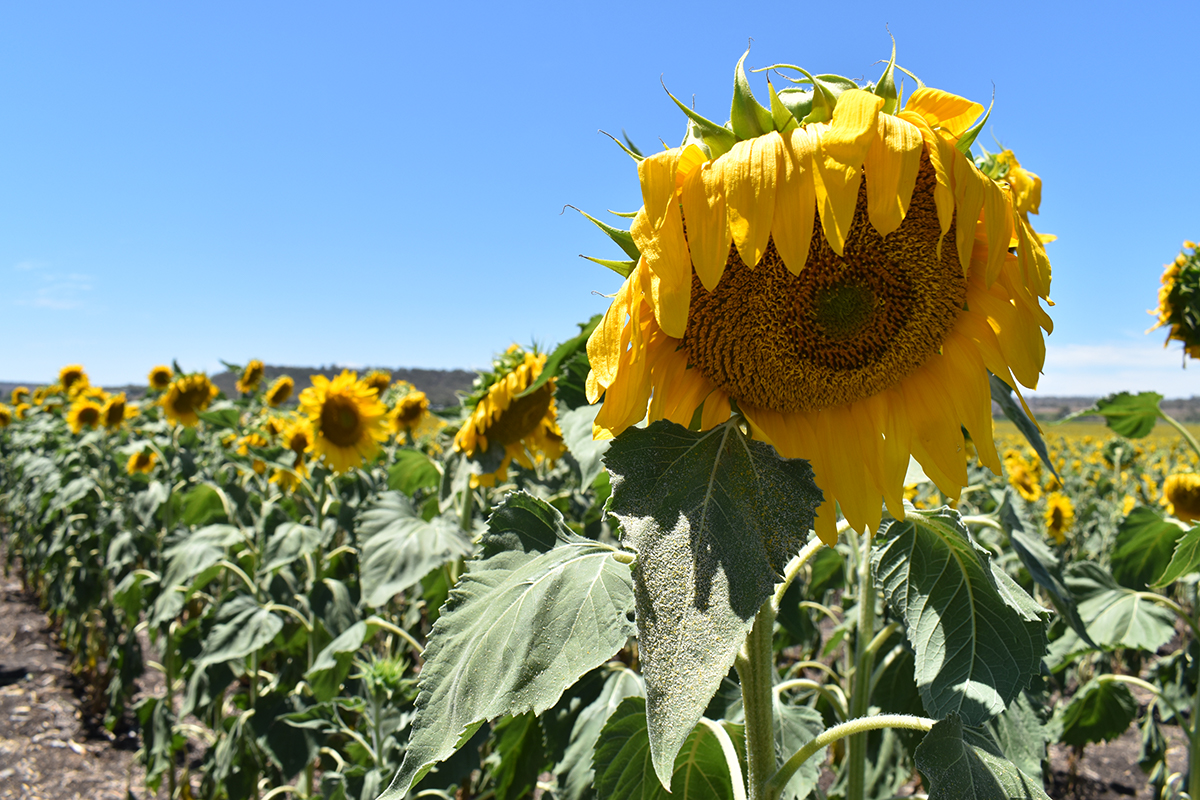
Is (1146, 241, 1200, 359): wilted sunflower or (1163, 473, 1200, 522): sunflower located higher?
(1146, 241, 1200, 359): wilted sunflower

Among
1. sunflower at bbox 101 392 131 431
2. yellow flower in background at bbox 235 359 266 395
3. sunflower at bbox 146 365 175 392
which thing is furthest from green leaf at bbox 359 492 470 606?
sunflower at bbox 146 365 175 392

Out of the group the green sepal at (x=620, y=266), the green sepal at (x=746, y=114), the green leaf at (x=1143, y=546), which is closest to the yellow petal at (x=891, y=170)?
the green sepal at (x=746, y=114)

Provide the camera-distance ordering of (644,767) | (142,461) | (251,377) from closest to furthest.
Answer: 1. (644,767)
2. (142,461)
3. (251,377)

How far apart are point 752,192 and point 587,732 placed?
124cm

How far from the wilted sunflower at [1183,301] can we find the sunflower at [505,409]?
2444mm

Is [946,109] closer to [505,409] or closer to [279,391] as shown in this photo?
[505,409]

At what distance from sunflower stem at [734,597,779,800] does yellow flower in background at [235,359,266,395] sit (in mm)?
7454

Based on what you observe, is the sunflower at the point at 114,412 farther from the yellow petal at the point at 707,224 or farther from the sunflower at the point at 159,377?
the yellow petal at the point at 707,224

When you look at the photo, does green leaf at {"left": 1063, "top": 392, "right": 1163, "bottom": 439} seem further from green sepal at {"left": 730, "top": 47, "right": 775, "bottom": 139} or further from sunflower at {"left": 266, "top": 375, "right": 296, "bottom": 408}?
sunflower at {"left": 266, "top": 375, "right": 296, "bottom": 408}

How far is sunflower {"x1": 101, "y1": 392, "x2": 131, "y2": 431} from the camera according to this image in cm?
652

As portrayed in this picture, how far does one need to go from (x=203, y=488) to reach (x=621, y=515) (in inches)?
172

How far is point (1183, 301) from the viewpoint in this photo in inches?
111

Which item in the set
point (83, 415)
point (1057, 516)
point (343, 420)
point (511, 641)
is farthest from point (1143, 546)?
point (83, 415)

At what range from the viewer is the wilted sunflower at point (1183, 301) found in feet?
9.11
